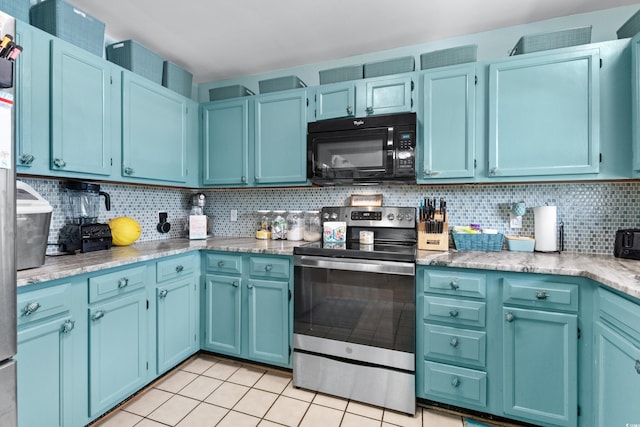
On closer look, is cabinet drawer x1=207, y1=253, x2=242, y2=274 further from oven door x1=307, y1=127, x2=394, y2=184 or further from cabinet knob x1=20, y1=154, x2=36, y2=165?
cabinet knob x1=20, y1=154, x2=36, y2=165

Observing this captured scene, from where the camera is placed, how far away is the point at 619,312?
1216 millimetres

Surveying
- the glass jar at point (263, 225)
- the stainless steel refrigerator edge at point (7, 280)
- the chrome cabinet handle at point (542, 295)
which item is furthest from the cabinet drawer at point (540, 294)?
the stainless steel refrigerator edge at point (7, 280)

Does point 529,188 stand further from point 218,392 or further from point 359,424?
point 218,392

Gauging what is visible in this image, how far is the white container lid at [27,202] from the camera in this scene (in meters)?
1.36

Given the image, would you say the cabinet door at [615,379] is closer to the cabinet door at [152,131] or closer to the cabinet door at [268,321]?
the cabinet door at [268,321]

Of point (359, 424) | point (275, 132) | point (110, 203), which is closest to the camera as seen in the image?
point (359, 424)

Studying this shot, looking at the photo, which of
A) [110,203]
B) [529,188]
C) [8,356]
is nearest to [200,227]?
[110,203]

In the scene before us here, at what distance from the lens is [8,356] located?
2.96ft

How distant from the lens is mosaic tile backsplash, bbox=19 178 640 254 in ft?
6.33

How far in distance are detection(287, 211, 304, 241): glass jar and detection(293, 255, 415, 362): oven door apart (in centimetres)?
59

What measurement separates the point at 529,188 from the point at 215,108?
2617 mm

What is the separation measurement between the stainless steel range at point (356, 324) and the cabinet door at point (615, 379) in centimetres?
83

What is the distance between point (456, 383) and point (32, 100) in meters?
2.78

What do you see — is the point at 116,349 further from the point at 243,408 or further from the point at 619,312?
the point at 619,312
